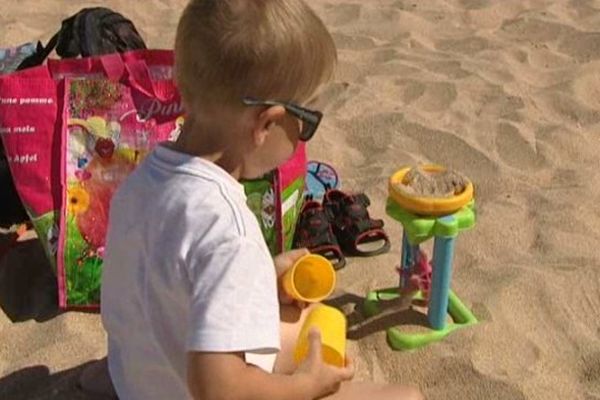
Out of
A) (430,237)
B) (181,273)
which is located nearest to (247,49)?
(181,273)

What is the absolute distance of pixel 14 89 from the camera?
2451 mm

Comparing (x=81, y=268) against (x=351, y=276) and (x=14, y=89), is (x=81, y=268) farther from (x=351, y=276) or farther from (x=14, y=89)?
(x=351, y=276)

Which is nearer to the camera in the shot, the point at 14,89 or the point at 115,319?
the point at 115,319

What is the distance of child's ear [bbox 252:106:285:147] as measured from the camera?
1.62 m

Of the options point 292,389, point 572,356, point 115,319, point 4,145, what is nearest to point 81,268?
point 4,145

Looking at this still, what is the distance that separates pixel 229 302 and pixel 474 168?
1.84 m

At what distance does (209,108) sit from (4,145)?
1037mm

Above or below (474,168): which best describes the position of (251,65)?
above

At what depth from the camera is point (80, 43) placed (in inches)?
107

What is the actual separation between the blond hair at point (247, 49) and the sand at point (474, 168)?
95 centimetres

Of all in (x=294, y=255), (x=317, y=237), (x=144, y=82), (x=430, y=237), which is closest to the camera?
(x=294, y=255)

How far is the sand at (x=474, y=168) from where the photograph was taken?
2.34 metres

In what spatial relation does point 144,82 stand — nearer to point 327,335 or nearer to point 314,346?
point 327,335

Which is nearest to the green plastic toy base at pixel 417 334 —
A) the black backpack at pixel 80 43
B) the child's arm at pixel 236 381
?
the child's arm at pixel 236 381
